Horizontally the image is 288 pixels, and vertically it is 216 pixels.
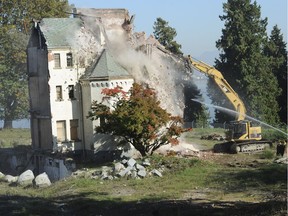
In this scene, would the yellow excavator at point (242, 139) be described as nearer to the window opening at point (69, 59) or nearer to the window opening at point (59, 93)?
the window opening at point (59, 93)

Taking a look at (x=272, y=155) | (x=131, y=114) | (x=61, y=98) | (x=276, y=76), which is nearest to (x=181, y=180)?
(x=131, y=114)

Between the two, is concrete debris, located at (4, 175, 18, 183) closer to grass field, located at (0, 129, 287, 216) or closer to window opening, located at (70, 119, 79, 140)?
grass field, located at (0, 129, 287, 216)

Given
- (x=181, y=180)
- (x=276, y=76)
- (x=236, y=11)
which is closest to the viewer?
(x=181, y=180)

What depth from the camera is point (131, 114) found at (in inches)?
1318

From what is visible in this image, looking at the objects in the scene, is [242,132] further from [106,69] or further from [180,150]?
[106,69]

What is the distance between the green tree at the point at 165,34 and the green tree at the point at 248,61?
14.8ft

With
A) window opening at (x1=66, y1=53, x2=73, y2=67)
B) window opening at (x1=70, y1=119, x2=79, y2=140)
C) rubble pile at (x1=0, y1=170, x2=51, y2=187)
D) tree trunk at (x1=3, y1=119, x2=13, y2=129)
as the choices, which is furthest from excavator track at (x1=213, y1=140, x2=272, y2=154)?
tree trunk at (x1=3, y1=119, x2=13, y2=129)

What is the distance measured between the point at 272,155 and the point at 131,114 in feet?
28.8

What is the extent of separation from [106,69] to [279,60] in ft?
99.0

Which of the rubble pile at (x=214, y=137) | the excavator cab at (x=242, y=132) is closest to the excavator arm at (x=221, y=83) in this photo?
the excavator cab at (x=242, y=132)

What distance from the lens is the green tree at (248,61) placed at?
57281 mm

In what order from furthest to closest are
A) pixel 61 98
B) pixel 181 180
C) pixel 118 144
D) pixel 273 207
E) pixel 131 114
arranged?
1. pixel 61 98
2. pixel 118 144
3. pixel 131 114
4. pixel 181 180
5. pixel 273 207

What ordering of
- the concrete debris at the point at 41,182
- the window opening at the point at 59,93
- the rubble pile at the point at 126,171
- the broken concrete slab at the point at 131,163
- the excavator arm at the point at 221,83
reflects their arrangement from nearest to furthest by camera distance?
1. the rubble pile at the point at 126,171
2. the broken concrete slab at the point at 131,163
3. the concrete debris at the point at 41,182
4. the window opening at the point at 59,93
5. the excavator arm at the point at 221,83

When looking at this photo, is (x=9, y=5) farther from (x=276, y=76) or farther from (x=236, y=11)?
(x=276, y=76)
